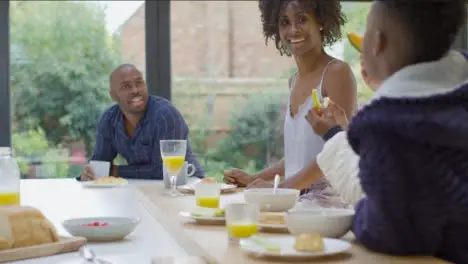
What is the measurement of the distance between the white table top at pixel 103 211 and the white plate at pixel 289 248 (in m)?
0.24

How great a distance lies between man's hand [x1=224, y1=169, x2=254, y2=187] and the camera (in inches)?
97.7

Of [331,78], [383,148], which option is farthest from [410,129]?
[331,78]

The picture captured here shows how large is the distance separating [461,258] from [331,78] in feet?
3.70

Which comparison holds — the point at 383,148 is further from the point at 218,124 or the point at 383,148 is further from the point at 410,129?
the point at 218,124

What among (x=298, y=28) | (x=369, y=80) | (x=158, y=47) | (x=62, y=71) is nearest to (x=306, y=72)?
(x=298, y=28)

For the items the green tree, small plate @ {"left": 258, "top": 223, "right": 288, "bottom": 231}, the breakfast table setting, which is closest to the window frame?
the green tree

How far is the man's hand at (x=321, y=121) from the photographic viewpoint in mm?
1735

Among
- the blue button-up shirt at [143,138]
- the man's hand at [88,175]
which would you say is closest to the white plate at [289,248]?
the man's hand at [88,175]

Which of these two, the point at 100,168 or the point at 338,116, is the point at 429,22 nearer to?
the point at 338,116

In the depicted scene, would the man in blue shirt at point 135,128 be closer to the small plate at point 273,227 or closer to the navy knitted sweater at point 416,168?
the small plate at point 273,227

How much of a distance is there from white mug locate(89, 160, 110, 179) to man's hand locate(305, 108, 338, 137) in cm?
153

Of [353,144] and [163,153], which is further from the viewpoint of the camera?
[163,153]

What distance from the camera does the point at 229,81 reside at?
448 cm

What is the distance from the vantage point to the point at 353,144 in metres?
1.35
